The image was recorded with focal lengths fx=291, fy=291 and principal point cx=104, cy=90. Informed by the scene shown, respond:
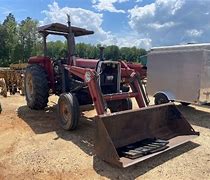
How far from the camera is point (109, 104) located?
677 centimetres

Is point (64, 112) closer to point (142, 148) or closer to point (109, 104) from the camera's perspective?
point (109, 104)

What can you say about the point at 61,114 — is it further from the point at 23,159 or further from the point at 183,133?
the point at 183,133

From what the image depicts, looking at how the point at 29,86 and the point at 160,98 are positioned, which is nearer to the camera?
the point at 29,86

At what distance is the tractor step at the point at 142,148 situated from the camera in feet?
15.3

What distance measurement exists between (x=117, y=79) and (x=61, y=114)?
1.53m

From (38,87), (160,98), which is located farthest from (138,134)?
(160,98)

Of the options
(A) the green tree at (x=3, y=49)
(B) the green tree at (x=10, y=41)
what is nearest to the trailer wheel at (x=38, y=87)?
(B) the green tree at (x=10, y=41)

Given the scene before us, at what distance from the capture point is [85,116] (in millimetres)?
7930

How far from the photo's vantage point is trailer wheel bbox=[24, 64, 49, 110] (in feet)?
24.9

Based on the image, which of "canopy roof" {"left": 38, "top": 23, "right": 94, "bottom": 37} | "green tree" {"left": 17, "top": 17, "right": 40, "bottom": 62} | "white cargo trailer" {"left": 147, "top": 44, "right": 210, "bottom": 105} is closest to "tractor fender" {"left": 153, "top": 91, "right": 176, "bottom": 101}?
"white cargo trailer" {"left": 147, "top": 44, "right": 210, "bottom": 105}

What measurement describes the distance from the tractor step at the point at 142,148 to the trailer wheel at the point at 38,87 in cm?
336

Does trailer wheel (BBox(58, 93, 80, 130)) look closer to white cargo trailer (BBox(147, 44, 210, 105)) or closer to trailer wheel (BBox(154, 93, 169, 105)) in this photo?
trailer wheel (BBox(154, 93, 169, 105))

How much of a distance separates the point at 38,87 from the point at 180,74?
4.26m

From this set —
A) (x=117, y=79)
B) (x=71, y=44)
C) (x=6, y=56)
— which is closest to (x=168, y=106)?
(x=117, y=79)
